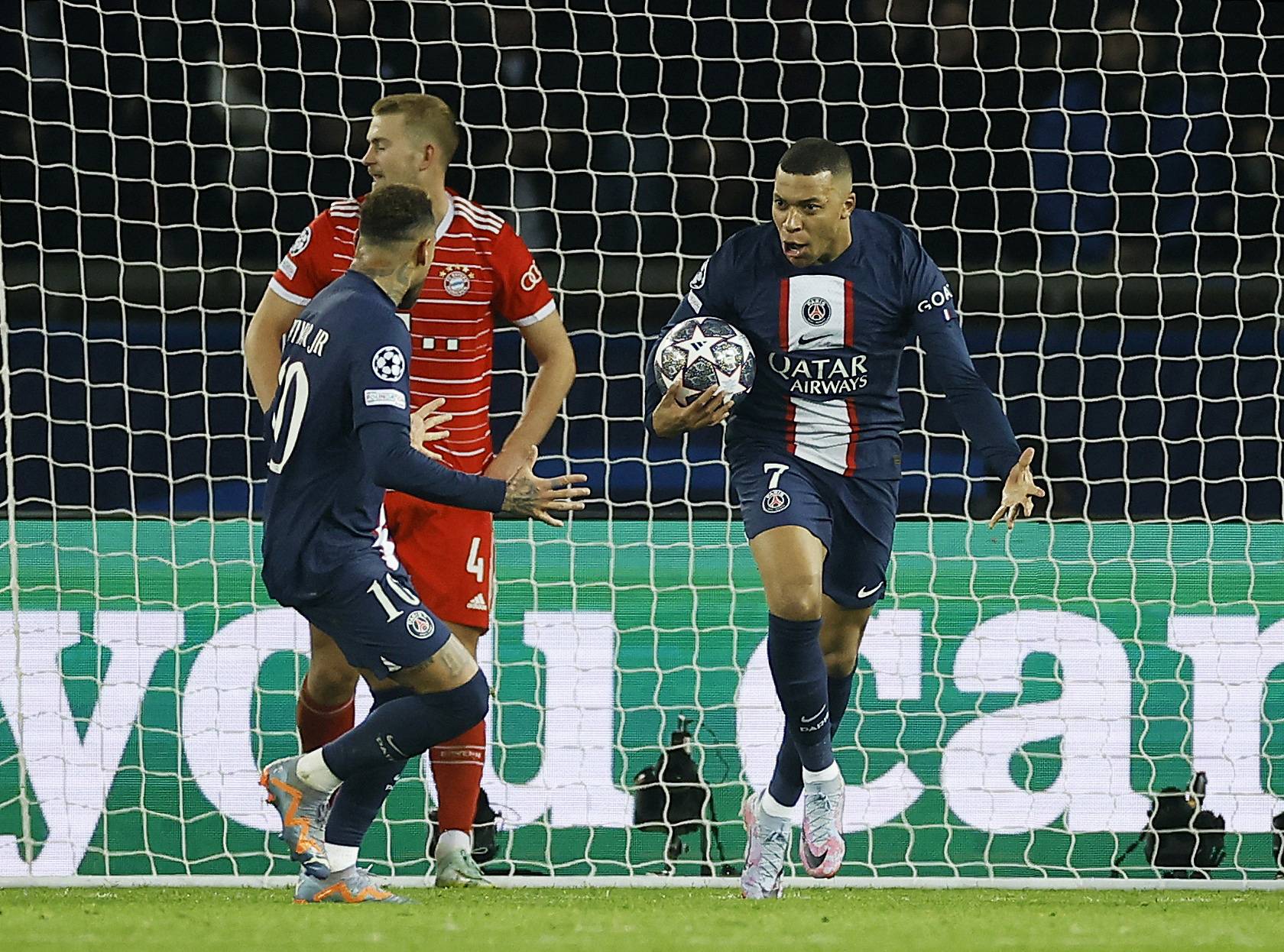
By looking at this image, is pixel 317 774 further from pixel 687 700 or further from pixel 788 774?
pixel 687 700

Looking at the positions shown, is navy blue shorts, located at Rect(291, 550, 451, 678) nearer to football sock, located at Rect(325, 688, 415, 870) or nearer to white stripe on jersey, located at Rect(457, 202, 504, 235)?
football sock, located at Rect(325, 688, 415, 870)

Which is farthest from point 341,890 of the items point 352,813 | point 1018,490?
point 1018,490

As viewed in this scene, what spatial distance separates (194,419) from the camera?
23.3 feet

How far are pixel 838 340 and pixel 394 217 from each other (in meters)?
1.38

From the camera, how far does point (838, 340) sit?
5180mm

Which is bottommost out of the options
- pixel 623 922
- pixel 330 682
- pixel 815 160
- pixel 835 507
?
pixel 623 922

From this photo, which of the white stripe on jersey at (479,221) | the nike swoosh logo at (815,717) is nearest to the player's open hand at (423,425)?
the white stripe on jersey at (479,221)

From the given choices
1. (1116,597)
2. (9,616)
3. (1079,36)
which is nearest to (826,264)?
(1116,597)

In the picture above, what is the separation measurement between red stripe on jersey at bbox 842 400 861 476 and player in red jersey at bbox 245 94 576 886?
829 millimetres

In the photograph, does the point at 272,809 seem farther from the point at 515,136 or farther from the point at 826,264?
the point at 515,136

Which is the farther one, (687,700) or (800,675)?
(687,700)

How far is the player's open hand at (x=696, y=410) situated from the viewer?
4918 mm

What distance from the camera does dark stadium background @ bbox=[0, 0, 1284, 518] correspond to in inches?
282

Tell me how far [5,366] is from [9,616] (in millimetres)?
841
